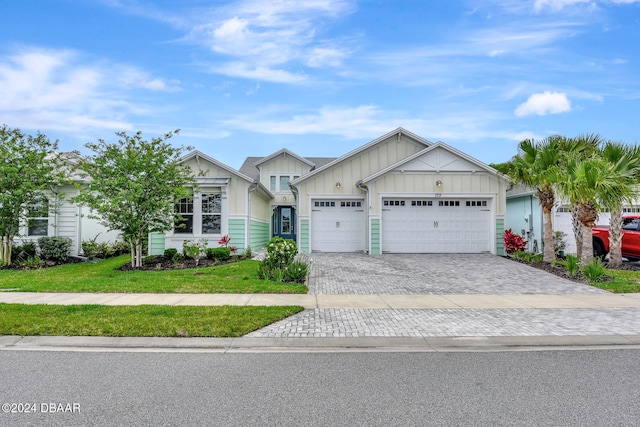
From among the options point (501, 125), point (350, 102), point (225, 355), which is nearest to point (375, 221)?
point (350, 102)

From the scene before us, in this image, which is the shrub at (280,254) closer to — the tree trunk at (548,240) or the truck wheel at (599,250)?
the tree trunk at (548,240)

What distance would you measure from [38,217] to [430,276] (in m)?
15.5

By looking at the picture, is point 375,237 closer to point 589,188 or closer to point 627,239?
point 589,188

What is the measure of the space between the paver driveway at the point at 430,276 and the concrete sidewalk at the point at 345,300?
0.69 m

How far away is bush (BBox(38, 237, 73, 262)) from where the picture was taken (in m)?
15.7

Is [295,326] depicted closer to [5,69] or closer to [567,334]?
[567,334]

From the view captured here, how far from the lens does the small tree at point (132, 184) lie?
A: 1284 cm

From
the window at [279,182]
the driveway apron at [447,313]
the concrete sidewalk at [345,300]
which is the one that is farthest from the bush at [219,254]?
the window at [279,182]

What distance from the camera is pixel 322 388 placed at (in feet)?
13.5

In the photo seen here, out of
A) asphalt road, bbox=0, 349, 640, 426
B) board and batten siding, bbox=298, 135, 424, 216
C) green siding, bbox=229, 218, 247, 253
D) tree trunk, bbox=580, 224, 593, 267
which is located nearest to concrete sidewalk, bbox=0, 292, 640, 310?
tree trunk, bbox=580, 224, 593, 267

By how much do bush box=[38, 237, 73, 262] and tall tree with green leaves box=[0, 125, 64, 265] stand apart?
122cm

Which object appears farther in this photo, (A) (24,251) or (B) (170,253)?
(A) (24,251)

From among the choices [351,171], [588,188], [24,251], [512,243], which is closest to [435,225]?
[512,243]

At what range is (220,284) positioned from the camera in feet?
33.0
